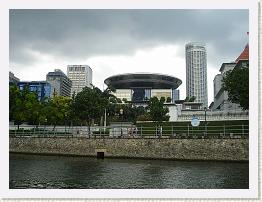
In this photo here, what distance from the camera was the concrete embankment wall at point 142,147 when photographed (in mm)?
20194

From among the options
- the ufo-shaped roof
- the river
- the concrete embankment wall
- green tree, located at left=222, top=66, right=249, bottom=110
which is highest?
the ufo-shaped roof

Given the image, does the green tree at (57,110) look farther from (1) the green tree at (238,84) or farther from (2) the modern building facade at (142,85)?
(2) the modern building facade at (142,85)

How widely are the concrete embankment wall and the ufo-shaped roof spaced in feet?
182

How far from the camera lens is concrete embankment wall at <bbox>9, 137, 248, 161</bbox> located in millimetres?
20194

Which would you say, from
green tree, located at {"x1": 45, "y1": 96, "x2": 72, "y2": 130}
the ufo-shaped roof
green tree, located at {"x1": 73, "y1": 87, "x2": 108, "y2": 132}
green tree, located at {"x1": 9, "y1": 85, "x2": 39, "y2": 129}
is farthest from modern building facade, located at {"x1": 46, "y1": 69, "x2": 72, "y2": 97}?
green tree, located at {"x1": 9, "y1": 85, "x2": 39, "y2": 129}

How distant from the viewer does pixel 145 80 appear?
3164 inches

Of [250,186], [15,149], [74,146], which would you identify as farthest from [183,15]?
[15,149]

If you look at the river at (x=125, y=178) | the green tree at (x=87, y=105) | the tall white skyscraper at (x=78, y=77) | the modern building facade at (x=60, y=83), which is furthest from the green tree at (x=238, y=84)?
the modern building facade at (x=60, y=83)

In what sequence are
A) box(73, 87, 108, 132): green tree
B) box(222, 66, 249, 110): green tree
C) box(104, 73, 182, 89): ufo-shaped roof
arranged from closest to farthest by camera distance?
box(222, 66, 249, 110): green tree
box(73, 87, 108, 132): green tree
box(104, 73, 182, 89): ufo-shaped roof

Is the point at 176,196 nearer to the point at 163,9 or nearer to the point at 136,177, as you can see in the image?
the point at 163,9

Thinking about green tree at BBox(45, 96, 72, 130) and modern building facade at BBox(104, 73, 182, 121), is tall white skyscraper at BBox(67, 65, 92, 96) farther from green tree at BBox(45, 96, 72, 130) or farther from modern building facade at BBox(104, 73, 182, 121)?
green tree at BBox(45, 96, 72, 130)

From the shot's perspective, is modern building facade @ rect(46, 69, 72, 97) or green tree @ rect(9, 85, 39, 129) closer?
green tree @ rect(9, 85, 39, 129)

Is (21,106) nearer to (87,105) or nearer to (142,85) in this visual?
(87,105)

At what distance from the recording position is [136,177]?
44.7ft
